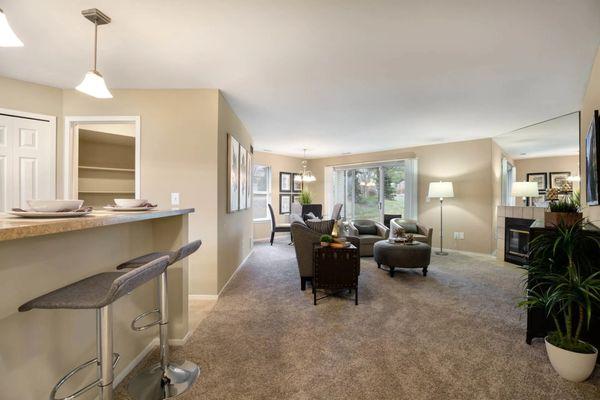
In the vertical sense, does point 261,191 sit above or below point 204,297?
above

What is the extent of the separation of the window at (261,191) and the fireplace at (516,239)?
5195mm

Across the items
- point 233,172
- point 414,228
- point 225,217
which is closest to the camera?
point 225,217

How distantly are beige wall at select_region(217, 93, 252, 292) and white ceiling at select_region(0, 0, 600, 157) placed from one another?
0.93 feet

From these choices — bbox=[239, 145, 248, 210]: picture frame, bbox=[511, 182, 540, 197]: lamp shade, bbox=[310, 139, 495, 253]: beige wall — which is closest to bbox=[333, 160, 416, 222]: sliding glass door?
bbox=[310, 139, 495, 253]: beige wall

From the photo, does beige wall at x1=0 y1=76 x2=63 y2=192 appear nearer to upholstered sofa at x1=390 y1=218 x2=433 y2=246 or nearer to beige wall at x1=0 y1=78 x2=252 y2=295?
beige wall at x1=0 y1=78 x2=252 y2=295

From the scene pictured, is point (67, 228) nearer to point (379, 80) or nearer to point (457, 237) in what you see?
point (379, 80)

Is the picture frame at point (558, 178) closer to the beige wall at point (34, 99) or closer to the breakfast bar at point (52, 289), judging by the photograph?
the breakfast bar at point (52, 289)

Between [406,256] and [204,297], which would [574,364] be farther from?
[204,297]

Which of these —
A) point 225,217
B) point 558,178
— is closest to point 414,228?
point 558,178

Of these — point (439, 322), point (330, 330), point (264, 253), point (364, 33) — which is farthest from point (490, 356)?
point (264, 253)

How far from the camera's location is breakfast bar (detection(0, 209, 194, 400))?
98 cm

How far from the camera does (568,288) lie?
66.4 inches

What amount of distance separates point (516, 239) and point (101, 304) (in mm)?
5782

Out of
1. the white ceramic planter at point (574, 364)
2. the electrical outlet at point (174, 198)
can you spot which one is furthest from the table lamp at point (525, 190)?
the electrical outlet at point (174, 198)
